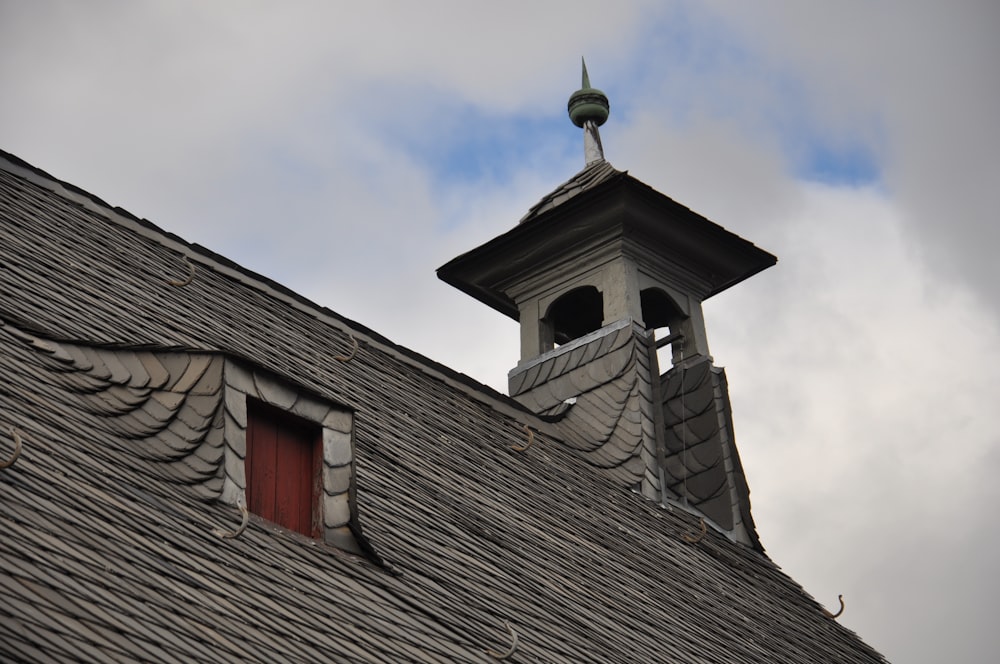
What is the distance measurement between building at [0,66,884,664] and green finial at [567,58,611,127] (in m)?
1.96

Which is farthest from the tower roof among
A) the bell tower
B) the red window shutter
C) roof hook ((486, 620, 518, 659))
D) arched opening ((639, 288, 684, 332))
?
the red window shutter

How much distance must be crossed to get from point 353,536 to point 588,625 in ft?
6.67

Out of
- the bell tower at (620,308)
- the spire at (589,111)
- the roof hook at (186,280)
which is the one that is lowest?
the roof hook at (186,280)

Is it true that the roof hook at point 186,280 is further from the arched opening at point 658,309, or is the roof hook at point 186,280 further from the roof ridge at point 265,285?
the arched opening at point 658,309

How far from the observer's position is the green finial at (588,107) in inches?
750

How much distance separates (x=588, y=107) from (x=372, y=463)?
9.58 m

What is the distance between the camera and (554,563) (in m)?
10.8

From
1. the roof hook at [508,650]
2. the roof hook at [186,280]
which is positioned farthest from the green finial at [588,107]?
the roof hook at [508,650]

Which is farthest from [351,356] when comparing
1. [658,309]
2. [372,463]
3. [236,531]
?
[658,309]

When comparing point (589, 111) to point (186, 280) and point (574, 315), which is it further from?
point (186, 280)

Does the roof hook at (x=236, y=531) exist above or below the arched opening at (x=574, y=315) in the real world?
below

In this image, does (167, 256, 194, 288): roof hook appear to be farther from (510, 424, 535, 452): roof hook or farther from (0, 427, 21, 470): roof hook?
(0, 427, 21, 470): roof hook

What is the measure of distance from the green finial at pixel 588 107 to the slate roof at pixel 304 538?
5319mm

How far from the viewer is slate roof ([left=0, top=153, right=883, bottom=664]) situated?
6457 mm
